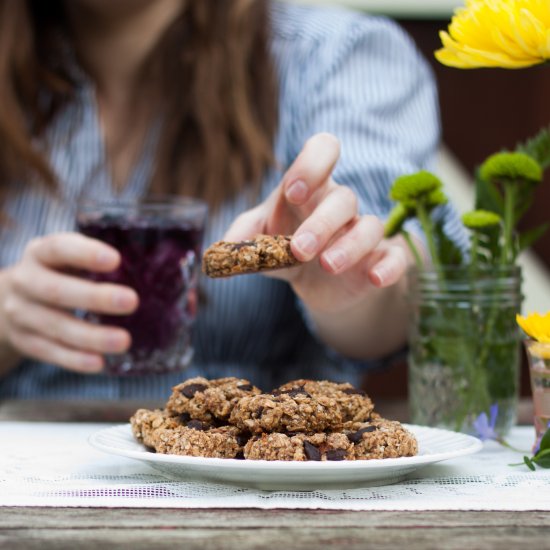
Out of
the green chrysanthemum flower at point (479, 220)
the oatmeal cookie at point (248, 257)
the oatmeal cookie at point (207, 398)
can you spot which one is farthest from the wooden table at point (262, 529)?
the green chrysanthemum flower at point (479, 220)

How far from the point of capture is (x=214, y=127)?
1.78 m

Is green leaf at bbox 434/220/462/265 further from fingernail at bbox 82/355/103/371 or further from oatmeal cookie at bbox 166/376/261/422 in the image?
fingernail at bbox 82/355/103/371

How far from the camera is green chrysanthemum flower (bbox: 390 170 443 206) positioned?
3.41 ft

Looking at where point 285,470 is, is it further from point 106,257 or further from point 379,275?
point 106,257

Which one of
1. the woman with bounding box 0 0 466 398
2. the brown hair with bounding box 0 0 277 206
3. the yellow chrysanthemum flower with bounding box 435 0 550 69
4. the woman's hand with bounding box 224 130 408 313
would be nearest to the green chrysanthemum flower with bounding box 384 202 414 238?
the woman's hand with bounding box 224 130 408 313

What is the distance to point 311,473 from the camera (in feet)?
2.40

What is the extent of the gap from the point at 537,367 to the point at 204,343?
996mm

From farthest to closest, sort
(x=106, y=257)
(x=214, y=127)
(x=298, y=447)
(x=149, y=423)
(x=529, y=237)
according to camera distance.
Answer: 1. (x=214, y=127)
2. (x=106, y=257)
3. (x=529, y=237)
4. (x=149, y=423)
5. (x=298, y=447)

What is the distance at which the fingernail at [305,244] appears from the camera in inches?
36.9

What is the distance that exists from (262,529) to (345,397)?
23 cm

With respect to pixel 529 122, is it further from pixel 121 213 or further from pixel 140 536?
pixel 140 536

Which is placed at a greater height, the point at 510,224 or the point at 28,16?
the point at 28,16

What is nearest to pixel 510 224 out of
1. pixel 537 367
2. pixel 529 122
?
pixel 537 367

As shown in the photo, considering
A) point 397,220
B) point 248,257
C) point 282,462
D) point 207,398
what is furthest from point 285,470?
point 397,220
